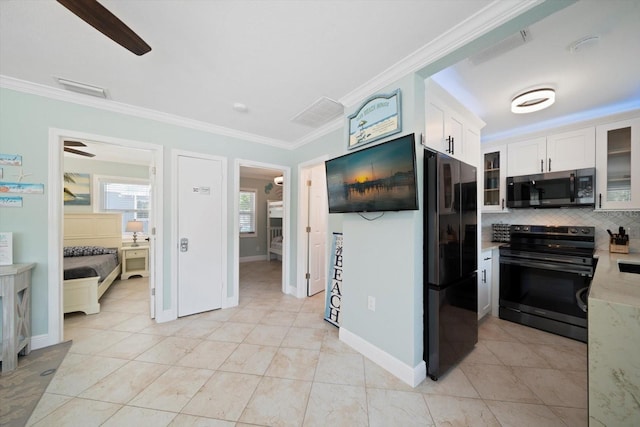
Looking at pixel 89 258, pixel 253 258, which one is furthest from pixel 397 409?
pixel 253 258

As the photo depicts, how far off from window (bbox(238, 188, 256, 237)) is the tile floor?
4080mm

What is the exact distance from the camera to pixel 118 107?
8.32 feet

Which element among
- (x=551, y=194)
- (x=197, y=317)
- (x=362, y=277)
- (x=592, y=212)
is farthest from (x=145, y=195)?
(x=592, y=212)

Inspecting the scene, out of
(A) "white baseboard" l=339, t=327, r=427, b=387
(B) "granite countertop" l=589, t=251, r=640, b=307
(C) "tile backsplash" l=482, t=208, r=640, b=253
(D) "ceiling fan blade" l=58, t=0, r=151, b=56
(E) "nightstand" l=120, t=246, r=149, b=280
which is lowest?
(A) "white baseboard" l=339, t=327, r=427, b=387

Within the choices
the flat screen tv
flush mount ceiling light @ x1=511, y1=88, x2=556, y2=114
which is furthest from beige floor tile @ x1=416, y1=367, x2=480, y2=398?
flush mount ceiling light @ x1=511, y1=88, x2=556, y2=114

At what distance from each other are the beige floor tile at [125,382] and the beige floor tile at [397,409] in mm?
1733

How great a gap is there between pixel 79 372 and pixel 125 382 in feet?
1.61

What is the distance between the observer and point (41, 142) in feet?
7.32

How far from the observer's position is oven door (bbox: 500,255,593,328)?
94.7 inches

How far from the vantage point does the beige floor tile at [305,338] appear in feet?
7.59

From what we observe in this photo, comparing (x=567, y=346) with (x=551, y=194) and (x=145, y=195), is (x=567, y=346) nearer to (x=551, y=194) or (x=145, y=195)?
(x=551, y=194)

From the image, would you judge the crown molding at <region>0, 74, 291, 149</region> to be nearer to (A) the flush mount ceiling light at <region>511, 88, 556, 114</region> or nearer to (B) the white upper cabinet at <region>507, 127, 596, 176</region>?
(A) the flush mount ceiling light at <region>511, 88, 556, 114</region>

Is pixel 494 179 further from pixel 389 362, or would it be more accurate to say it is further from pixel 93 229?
pixel 93 229

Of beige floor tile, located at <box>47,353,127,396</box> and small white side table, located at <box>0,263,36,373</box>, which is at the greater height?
small white side table, located at <box>0,263,36,373</box>
